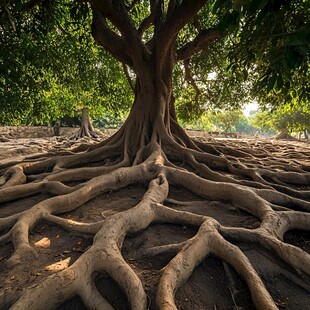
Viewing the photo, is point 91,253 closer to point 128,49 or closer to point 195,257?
point 195,257

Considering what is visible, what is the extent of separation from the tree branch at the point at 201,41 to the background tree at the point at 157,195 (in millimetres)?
37

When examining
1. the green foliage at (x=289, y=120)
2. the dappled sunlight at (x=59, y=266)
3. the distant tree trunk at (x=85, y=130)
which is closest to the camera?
the dappled sunlight at (x=59, y=266)

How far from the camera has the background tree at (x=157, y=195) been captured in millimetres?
1567

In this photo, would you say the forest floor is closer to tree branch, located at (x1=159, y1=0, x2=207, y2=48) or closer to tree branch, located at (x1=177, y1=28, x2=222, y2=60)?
tree branch, located at (x1=159, y1=0, x2=207, y2=48)

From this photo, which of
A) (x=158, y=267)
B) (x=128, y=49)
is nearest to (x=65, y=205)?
(x=158, y=267)

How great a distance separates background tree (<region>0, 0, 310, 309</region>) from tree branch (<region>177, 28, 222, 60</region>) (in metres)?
0.04

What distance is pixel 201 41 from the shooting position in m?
5.78

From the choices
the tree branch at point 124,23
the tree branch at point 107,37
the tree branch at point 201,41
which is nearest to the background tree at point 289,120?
the tree branch at point 201,41

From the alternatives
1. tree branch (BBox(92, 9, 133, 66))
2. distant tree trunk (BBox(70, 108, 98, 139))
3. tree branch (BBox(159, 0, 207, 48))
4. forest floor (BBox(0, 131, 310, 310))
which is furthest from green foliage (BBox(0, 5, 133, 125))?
distant tree trunk (BBox(70, 108, 98, 139))

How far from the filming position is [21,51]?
16.9ft

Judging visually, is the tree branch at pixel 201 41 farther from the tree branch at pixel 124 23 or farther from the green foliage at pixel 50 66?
the green foliage at pixel 50 66

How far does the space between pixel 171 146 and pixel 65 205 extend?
2689 mm

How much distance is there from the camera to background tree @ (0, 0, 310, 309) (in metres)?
1.57

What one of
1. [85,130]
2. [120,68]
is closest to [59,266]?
[120,68]
